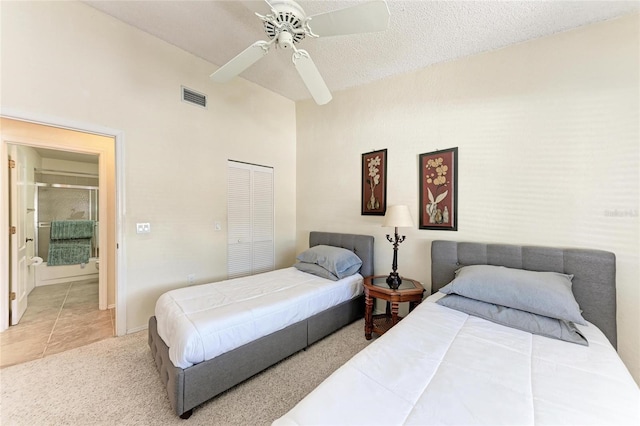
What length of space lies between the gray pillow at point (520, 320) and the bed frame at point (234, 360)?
3.70 ft

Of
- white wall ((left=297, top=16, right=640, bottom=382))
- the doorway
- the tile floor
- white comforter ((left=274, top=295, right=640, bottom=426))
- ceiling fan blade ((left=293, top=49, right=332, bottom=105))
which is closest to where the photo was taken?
white comforter ((left=274, top=295, right=640, bottom=426))

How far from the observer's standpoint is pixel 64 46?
2.19 meters

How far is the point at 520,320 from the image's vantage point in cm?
166

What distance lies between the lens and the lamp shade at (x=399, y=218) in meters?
2.54

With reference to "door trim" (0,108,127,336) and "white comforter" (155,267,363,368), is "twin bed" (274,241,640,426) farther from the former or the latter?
"door trim" (0,108,127,336)

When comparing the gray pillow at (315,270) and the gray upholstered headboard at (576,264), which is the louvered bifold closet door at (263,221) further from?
the gray upholstered headboard at (576,264)

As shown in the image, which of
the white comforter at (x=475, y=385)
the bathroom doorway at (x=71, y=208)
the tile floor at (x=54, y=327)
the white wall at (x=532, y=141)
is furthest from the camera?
the bathroom doorway at (x=71, y=208)

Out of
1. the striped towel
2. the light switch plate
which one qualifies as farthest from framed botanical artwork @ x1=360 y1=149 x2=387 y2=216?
the striped towel

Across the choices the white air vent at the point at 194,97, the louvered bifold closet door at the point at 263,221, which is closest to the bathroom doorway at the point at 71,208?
the white air vent at the point at 194,97

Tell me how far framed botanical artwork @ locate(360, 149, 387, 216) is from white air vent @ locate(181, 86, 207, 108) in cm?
211

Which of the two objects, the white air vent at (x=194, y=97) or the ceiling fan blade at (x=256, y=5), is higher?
the ceiling fan blade at (x=256, y=5)

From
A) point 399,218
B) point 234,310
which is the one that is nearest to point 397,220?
point 399,218

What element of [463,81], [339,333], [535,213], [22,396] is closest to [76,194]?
[22,396]

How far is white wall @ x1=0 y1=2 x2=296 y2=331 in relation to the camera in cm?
208
